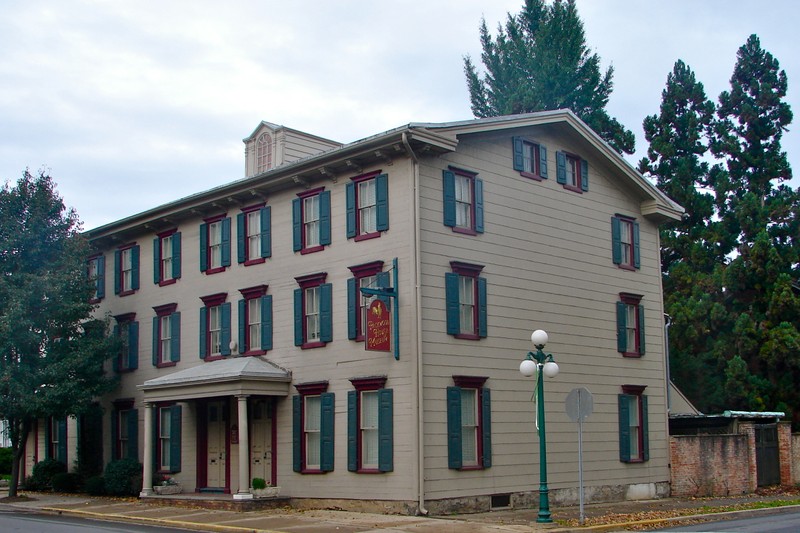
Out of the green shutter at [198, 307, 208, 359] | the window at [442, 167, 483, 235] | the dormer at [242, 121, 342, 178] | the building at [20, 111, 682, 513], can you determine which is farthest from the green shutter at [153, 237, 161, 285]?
the window at [442, 167, 483, 235]

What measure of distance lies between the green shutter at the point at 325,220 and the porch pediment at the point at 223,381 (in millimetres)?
3845

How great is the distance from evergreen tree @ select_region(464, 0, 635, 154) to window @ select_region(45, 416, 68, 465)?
26.1 meters

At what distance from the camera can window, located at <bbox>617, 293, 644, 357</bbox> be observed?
30031 millimetres

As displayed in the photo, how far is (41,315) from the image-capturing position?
3088cm

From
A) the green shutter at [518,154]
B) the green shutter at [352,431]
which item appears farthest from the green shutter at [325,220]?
the green shutter at [518,154]

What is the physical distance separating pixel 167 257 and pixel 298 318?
759 cm

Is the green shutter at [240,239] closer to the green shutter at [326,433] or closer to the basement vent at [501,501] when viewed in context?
the green shutter at [326,433]

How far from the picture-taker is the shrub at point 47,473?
35.2 m

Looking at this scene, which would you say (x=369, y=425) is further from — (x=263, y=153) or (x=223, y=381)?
(x=263, y=153)

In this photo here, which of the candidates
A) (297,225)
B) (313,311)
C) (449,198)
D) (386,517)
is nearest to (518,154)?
(449,198)

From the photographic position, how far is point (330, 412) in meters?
25.8

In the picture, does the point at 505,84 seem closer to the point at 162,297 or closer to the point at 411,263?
the point at 162,297

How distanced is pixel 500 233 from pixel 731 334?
17.4m

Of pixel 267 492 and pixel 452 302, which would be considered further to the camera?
pixel 267 492
